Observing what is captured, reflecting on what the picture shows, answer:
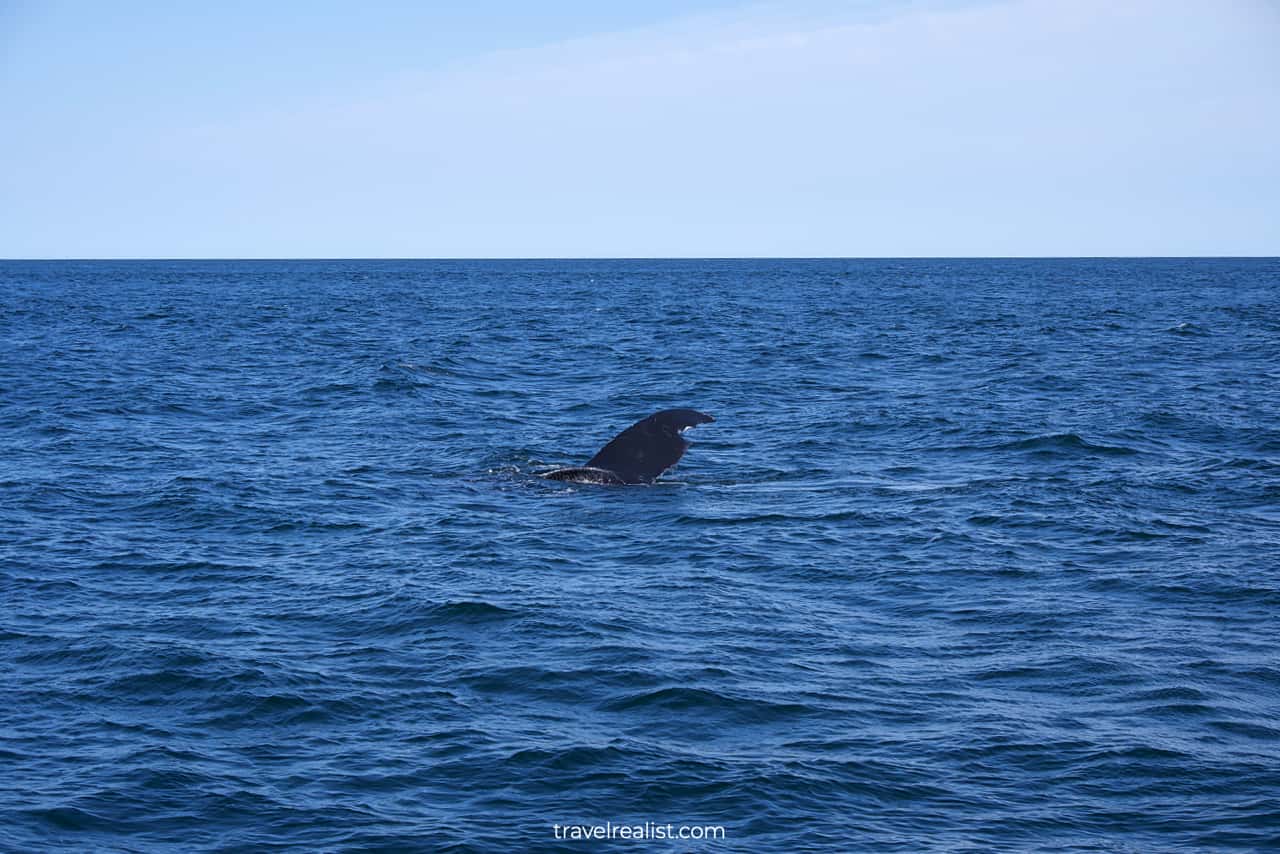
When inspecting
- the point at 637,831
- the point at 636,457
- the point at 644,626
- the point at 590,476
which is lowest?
the point at 637,831

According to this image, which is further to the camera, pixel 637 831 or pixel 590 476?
pixel 590 476

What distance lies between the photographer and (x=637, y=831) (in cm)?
898

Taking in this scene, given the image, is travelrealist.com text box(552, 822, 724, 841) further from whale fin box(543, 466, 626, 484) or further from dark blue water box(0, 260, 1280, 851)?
whale fin box(543, 466, 626, 484)

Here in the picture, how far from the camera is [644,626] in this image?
13.6m

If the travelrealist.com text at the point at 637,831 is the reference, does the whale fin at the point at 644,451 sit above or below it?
above

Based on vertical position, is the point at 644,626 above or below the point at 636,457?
below

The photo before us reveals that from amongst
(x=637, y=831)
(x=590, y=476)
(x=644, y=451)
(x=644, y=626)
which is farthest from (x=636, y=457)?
(x=637, y=831)

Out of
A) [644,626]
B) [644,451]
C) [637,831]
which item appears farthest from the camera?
[644,451]

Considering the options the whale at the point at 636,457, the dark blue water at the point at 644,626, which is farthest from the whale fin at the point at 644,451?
the dark blue water at the point at 644,626

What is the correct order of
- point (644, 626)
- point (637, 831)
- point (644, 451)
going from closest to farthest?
point (637, 831) < point (644, 626) < point (644, 451)

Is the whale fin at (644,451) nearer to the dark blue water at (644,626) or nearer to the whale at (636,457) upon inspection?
the whale at (636,457)

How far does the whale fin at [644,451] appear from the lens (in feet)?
67.0

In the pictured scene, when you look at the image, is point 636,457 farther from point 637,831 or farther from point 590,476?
point 637,831

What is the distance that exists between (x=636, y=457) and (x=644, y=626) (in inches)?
284
